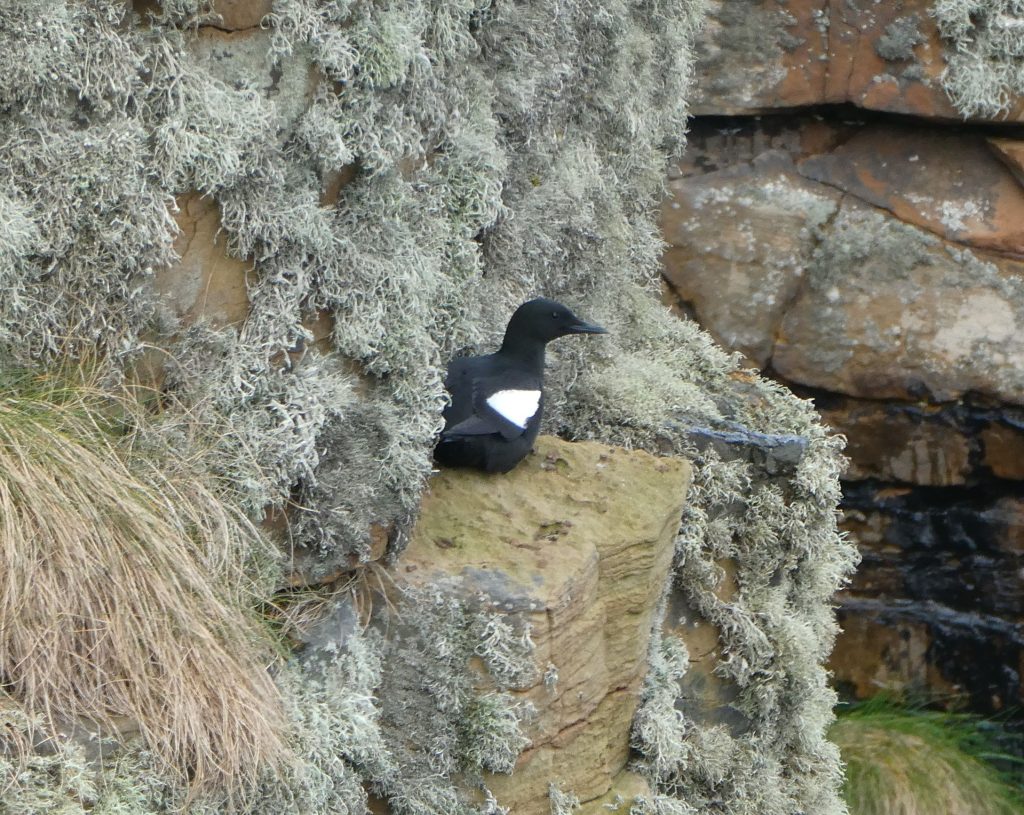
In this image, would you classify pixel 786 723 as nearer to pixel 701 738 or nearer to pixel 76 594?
pixel 701 738

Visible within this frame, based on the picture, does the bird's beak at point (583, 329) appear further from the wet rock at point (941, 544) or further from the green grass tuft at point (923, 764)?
the green grass tuft at point (923, 764)

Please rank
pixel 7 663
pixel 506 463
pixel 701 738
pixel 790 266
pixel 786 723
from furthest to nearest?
pixel 790 266 < pixel 786 723 < pixel 701 738 < pixel 506 463 < pixel 7 663

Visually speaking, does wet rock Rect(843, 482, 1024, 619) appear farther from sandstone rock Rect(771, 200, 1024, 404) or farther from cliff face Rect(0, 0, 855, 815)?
cliff face Rect(0, 0, 855, 815)

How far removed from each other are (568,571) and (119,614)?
1.02 metres

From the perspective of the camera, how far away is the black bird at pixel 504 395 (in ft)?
11.2

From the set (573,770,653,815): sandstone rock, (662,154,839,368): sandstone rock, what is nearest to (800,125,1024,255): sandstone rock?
(662,154,839,368): sandstone rock

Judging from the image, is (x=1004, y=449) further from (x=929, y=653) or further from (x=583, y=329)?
(x=583, y=329)

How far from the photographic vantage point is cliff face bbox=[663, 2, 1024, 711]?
215 inches

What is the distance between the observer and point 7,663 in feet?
8.10

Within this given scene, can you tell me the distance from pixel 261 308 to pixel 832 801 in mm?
2342

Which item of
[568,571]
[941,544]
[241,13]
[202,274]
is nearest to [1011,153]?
[941,544]

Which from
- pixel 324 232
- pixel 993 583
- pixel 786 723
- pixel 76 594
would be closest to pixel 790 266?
pixel 993 583

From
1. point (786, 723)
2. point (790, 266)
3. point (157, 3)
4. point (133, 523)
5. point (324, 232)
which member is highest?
point (790, 266)

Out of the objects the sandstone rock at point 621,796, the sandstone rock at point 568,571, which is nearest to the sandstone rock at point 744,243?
the sandstone rock at point 568,571
